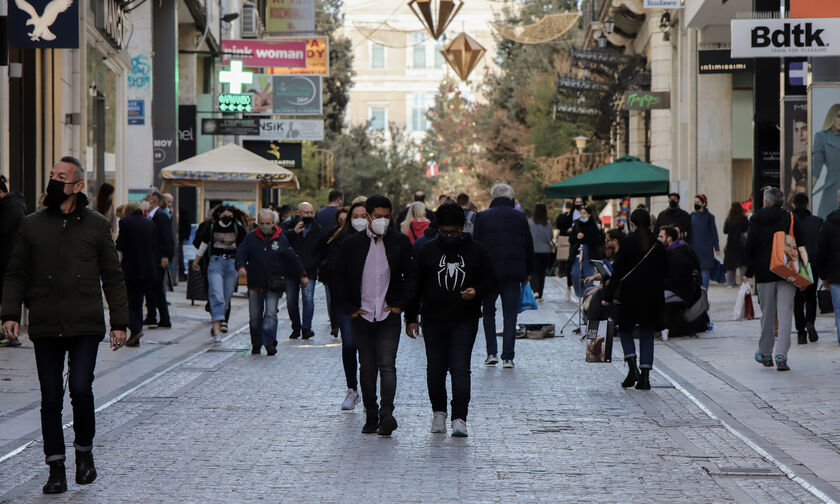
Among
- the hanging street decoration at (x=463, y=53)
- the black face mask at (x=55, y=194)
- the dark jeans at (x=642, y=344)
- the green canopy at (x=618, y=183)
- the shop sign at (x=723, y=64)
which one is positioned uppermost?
the hanging street decoration at (x=463, y=53)

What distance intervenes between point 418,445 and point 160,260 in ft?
32.0

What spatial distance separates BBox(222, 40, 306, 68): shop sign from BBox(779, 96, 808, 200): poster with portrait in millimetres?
15238

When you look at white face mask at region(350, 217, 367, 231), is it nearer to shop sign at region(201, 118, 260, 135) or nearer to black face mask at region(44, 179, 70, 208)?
black face mask at region(44, 179, 70, 208)

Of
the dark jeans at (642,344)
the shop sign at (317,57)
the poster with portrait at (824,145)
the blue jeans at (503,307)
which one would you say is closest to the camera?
the dark jeans at (642,344)

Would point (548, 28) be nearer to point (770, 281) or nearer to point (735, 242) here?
point (735, 242)

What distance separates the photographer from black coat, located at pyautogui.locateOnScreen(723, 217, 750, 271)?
Answer: 26078mm

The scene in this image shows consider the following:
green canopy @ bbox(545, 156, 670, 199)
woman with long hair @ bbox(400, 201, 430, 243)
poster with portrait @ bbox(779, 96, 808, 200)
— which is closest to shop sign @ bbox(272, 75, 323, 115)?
green canopy @ bbox(545, 156, 670, 199)

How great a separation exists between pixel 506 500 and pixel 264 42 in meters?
27.4

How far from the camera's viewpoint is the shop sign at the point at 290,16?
43.6 meters

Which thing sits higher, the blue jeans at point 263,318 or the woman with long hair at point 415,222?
the woman with long hair at point 415,222

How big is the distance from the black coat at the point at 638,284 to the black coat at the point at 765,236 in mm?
1265

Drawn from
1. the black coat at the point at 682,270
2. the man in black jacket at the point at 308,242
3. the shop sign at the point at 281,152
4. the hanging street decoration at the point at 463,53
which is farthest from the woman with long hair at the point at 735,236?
the shop sign at the point at 281,152

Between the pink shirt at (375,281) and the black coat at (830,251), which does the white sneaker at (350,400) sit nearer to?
the pink shirt at (375,281)

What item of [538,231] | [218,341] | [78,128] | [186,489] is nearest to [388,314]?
[186,489]
